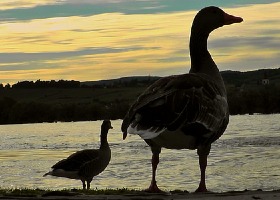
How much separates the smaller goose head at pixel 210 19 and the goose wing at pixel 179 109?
1474 millimetres

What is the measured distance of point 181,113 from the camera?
9539 mm

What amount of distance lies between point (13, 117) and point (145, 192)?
19329 centimetres

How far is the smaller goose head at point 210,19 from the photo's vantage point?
11750mm

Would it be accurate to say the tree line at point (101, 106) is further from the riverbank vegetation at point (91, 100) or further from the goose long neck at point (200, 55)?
the goose long neck at point (200, 55)

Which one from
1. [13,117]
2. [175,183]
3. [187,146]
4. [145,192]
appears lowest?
[13,117]

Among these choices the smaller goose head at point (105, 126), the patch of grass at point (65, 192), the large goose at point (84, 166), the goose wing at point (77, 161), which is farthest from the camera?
the smaller goose head at point (105, 126)

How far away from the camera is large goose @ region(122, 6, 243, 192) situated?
942 centimetres

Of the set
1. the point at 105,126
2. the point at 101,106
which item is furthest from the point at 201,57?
the point at 101,106

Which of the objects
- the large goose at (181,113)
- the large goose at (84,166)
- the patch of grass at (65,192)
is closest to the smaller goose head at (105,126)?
the large goose at (84,166)

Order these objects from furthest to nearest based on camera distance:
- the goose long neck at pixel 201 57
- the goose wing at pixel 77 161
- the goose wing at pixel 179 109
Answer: the goose wing at pixel 77 161 < the goose long neck at pixel 201 57 < the goose wing at pixel 179 109

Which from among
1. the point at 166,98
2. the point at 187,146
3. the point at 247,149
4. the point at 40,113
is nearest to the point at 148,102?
the point at 166,98

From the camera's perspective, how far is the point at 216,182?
109 feet

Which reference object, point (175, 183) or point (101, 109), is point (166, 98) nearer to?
point (175, 183)

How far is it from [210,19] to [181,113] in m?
2.90
